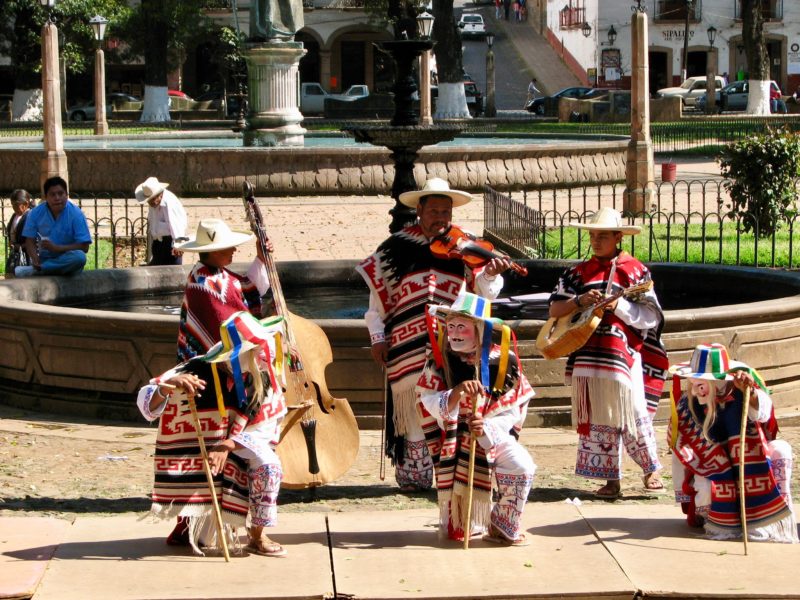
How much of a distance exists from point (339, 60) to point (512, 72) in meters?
8.58

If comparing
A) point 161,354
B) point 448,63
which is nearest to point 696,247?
point 161,354

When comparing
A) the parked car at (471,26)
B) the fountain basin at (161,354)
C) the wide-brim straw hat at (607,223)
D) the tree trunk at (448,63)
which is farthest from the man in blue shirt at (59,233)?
the parked car at (471,26)

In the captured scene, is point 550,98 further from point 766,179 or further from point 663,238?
point 663,238

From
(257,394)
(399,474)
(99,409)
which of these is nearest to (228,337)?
(257,394)

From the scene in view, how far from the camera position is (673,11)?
222 feet

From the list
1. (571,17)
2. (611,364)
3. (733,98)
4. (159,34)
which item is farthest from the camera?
(571,17)

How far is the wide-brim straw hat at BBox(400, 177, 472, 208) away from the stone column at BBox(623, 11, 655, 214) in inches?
536

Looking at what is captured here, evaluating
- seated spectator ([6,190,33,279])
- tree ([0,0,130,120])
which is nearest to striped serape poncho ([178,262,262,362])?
seated spectator ([6,190,33,279])

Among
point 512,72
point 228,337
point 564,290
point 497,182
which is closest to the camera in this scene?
point 228,337

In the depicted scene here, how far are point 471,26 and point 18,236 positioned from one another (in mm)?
59072

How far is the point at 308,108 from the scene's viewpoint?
5953cm

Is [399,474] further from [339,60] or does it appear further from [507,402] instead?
[339,60]

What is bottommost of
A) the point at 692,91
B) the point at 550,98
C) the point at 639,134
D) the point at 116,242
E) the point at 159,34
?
the point at 116,242

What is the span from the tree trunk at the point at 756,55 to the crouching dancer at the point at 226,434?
134 ft
